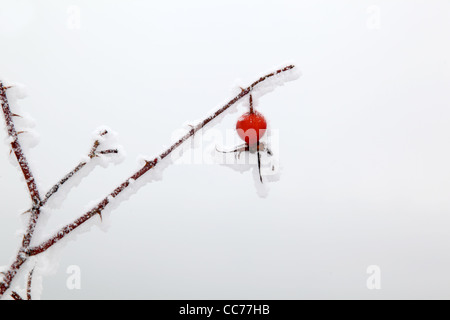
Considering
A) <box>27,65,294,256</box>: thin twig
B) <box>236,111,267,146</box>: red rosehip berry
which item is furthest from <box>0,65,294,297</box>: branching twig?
<box>236,111,267,146</box>: red rosehip berry

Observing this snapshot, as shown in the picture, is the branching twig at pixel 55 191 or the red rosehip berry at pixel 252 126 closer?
the branching twig at pixel 55 191

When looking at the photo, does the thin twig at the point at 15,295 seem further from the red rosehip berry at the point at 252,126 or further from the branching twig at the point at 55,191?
the red rosehip berry at the point at 252,126

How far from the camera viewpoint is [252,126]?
3.62 ft

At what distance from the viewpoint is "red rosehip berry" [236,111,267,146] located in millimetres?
1102

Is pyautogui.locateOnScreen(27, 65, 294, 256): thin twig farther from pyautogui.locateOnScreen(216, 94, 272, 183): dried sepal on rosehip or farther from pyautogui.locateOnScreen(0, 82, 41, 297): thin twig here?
pyautogui.locateOnScreen(216, 94, 272, 183): dried sepal on rosehip

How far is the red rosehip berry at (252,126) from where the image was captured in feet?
3.61

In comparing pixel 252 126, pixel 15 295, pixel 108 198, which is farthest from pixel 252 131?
pixel 15 295

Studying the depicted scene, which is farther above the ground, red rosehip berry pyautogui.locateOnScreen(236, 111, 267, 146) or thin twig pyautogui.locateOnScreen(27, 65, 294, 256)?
red rosehip berry pyautogui.locateOnScreen(236, 111, 267, 146)

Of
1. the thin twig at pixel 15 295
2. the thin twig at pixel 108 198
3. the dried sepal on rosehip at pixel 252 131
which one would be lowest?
the thin twig at pixel 15 295

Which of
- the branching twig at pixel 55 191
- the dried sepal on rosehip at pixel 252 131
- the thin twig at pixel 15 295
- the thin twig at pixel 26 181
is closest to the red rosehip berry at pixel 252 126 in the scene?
the dried sepal on rosehip at pixel 252 131

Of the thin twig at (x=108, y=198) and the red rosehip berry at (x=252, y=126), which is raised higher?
the red rosehip berry at (x=252, y=126)

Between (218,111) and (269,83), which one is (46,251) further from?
(269,83)

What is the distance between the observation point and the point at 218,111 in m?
0.74

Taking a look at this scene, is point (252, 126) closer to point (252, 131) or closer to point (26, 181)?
point (252, 131)
